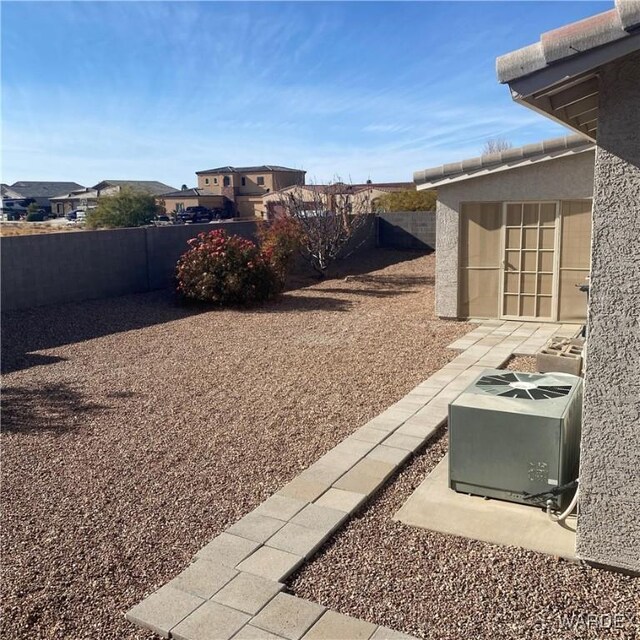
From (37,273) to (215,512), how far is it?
1006 centimetres

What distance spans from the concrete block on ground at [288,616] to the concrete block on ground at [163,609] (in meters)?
0.40

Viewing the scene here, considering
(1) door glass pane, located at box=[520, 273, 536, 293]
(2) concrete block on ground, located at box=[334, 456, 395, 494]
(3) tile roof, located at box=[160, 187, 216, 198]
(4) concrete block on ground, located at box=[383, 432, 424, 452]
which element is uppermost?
(3) tile roof, located at box=[160, 187, 216, 198]

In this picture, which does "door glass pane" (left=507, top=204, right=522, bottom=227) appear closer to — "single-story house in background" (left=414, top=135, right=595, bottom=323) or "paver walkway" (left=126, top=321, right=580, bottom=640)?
"single-story house in background" (left=414, top=135, right=595, bottom=323)

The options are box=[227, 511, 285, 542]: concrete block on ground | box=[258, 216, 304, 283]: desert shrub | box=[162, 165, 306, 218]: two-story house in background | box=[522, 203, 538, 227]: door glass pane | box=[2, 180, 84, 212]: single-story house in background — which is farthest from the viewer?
box=[2, 180, 84, 212]: single-story house in background

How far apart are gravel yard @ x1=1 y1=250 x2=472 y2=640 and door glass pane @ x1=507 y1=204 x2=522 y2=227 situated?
202 centimetres

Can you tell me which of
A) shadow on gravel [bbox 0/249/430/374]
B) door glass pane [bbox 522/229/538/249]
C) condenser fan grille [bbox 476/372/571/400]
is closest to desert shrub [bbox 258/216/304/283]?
shadow on gravel [bbox 0/249/430/374]

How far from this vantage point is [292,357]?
377 inches

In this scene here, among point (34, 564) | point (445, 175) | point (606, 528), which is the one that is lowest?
point (34, 564)

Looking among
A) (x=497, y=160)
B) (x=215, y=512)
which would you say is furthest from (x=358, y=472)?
(x=497, y=160)

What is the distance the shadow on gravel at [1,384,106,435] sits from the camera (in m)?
6.65

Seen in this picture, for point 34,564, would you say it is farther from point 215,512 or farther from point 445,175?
point 445,175

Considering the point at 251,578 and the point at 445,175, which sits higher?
the point at 445,175

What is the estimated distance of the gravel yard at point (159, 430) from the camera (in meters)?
3.87

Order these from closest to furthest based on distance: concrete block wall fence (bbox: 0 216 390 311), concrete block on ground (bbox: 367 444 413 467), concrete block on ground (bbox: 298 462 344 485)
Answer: concrete block on ground (bbox: 298 462 344 485) < concrete block on ground (bbox: 367 444 413 467) < concrete block wall fence (bbox: 0 216 390 311)
